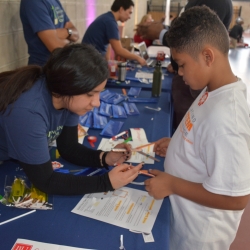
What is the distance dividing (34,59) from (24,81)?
1.21 meters

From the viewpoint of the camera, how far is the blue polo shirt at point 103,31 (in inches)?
108

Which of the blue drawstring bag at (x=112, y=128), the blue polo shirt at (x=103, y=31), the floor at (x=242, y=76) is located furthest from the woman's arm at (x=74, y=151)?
the blue polo shirt at (x=103, y=31)

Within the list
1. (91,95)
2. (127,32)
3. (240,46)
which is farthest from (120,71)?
(240,46)

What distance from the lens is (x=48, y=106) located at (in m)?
0.99

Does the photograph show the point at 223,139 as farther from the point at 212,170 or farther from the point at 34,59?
the point at 34,59

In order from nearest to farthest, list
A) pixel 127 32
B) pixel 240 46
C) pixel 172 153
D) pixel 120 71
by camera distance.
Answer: pixel 172 153 < pixel 120 71 < pixel 127 32 < pixel 240 46

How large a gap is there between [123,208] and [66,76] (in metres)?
0.49

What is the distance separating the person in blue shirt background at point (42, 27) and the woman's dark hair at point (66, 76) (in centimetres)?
99

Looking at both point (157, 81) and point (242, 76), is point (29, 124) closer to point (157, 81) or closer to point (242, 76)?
point (157, 81)

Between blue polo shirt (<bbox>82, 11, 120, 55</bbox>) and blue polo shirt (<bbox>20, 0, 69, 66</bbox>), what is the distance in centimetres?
67

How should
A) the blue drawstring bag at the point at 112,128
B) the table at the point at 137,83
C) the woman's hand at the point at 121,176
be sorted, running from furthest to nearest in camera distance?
the table at the point at 137,83 → the blue drawstring bag at the point at 112,128 → the woman's hand at the point at 121,176

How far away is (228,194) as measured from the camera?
30.9 inches

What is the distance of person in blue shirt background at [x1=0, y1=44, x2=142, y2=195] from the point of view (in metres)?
0.90

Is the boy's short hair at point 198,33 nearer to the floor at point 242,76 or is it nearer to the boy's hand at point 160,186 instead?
the boy's hand at point 160,186
